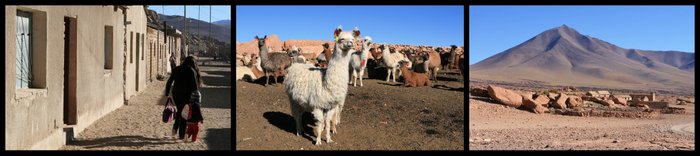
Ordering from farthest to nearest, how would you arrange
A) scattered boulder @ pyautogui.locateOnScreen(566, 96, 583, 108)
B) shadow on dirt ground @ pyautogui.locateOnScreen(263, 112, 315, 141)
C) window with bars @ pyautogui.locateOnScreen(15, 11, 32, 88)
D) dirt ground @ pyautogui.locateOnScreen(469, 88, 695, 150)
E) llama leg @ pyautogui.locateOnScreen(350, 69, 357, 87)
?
scattered boulder @ pyautogui.locateOnScreen(566, 96, 583, 108)
llama leg @ pyautogui.locateOnScreen(350, 69, 357, 87)
dirt ground @ pyautogui.locateOnScreen(469, 88, 695, 150)
shadow on dirt ground @ pyautogui.locateOnScreen(263, 112, 315, 141)
window with bars @ pyautogui.locateOnScreen(15, 11, 32, 88)

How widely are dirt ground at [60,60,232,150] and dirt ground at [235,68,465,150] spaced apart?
44 cm

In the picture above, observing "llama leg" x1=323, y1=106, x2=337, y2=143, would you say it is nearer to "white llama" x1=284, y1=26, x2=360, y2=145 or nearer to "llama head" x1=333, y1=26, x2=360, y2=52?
"white llama" x1=284, y1=26, x2=360, y2=145

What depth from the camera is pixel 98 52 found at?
9.19 m

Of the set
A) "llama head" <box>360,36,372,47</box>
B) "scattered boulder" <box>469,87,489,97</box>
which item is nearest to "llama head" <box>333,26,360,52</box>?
"llama head" <box>360,36,372,47</box>

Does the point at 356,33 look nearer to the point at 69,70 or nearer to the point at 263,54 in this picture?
the point at 69,70

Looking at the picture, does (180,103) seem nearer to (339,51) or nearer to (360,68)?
(339,51)

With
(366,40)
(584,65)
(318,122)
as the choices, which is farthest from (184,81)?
(584,65)

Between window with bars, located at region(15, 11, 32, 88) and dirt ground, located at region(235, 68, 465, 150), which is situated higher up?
window with bars, located at region(15, 11, 32, 88)

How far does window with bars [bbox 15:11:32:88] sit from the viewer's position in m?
6.25

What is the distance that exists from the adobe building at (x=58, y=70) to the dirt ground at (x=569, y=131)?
211 inches

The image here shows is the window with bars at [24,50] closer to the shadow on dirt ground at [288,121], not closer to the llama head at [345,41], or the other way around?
the shadow on dirt ground at [288,121]

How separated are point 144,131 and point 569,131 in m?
7.14

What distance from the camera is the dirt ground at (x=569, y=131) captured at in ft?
32.5

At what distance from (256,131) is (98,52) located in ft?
9.02
